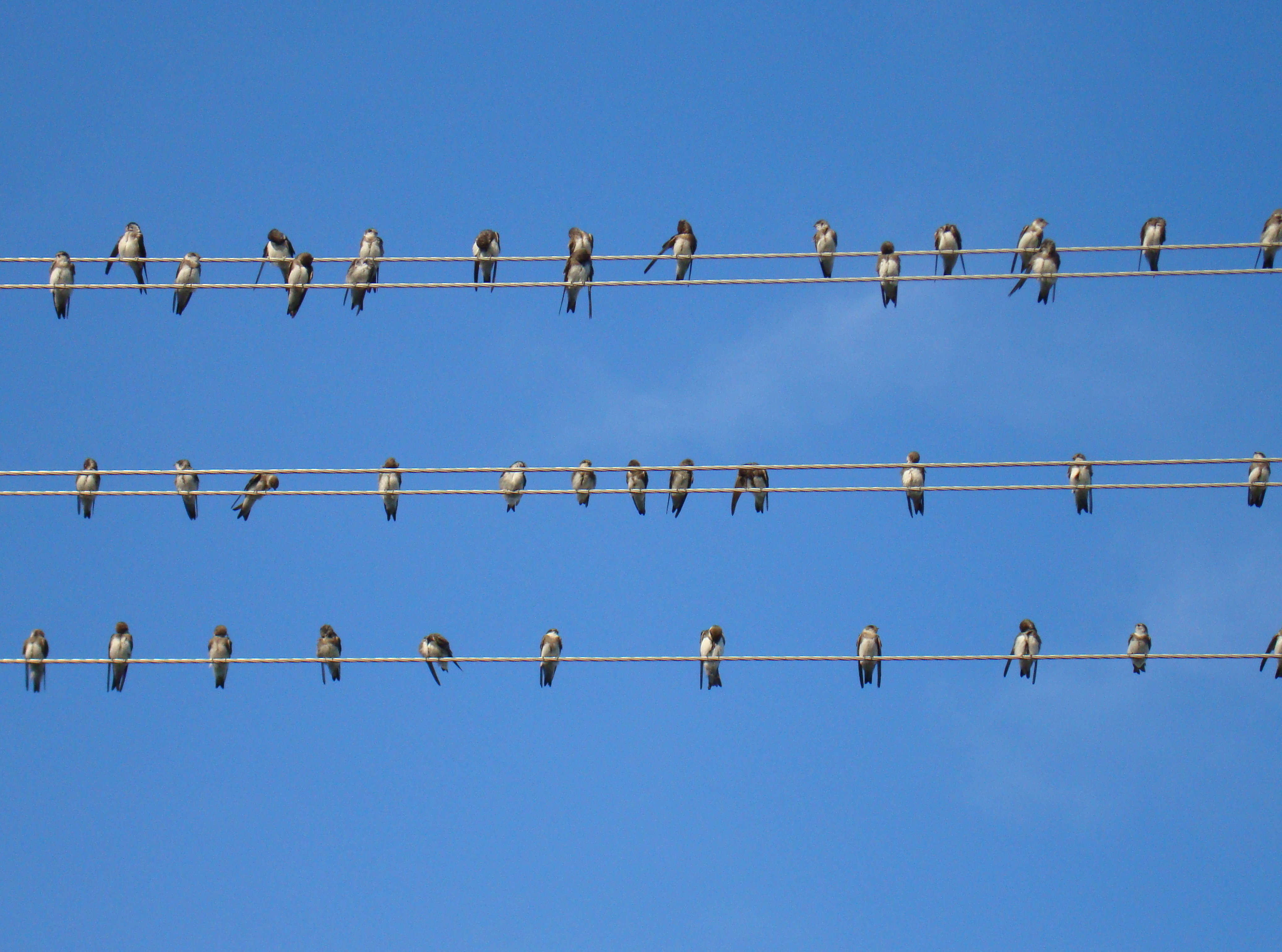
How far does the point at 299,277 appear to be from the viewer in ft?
69.3

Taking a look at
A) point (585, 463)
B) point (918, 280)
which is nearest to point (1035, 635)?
point (585, 463)

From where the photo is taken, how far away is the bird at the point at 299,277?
19.9 metres

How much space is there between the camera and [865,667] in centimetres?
2027

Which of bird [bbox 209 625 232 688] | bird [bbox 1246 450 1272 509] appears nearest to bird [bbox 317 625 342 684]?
bird [bbox 209 625 232 688]

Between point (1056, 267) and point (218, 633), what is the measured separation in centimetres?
1078

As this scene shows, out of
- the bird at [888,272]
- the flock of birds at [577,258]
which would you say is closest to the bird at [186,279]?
the flock of birds at [577,258]

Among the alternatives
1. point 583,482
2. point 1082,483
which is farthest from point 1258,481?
point 583,482

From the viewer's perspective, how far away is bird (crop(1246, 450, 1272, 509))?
583 inches

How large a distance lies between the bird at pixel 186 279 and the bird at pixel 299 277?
1.06 meters

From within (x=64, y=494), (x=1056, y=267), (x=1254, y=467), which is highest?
(x=1056, y=267)

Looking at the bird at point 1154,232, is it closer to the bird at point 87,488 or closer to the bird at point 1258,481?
the bird at point 1258,481

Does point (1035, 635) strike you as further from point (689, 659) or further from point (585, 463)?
point (689, 659)

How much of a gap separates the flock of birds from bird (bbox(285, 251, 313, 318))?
11 millimetres

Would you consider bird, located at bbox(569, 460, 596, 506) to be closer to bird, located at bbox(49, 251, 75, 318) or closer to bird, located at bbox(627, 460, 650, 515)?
bird, located at bbox(627, 460, 650, 515)
